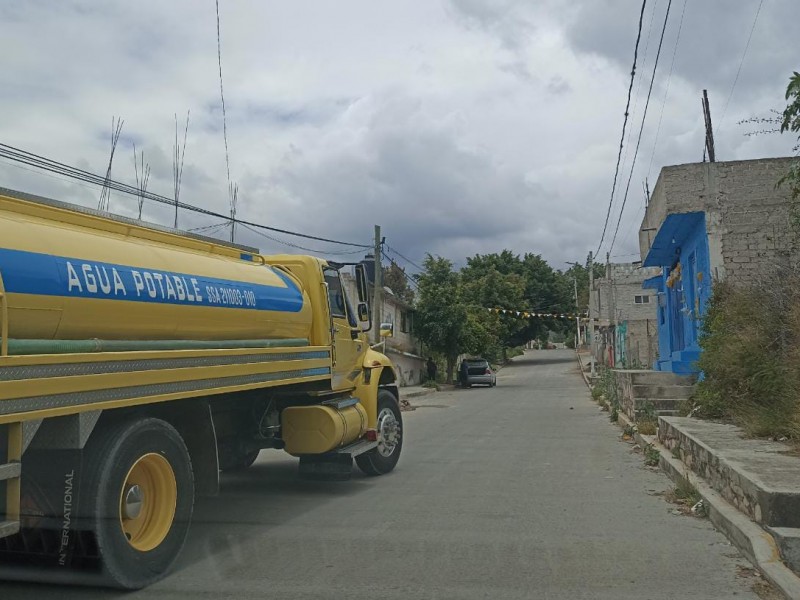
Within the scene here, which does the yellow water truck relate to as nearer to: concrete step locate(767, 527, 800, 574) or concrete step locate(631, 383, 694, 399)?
concrete step locate(767, 527, 800, 574)

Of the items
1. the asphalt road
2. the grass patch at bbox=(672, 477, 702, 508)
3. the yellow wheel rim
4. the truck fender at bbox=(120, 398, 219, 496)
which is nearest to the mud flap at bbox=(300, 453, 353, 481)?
the asphalt road

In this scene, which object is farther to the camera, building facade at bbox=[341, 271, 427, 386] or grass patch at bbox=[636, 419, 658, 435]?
building facade at bbox=[341, 271, 427, 386]

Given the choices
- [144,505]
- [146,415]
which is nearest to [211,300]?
[146,415]

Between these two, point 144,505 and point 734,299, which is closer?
point 144,505

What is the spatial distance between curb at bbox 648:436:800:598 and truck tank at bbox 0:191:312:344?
4544 mm

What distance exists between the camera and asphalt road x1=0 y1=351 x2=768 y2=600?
16.5 ft

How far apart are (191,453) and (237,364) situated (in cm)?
83

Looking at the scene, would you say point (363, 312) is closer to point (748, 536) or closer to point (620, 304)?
point (748, 536)

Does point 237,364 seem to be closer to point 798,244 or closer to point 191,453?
point 191,453

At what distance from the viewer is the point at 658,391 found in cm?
1469

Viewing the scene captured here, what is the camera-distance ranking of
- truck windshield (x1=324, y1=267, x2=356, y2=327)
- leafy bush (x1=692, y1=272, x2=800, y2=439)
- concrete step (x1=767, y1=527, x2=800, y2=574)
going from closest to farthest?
concrete step (x1=767, y1=527, x2=800, y2=574)
truck windshield (x1=324, y1=267, x2=356, y2=327)
leafy bush (x1=692, y1=272, x2=800, y2=439)

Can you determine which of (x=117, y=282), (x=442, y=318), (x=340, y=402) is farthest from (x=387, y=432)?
(x=442, y=318)

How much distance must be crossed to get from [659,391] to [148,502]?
11776 mm

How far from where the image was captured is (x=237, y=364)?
6.25 metres
